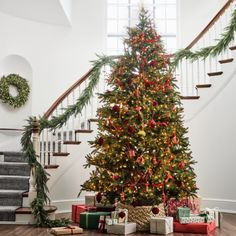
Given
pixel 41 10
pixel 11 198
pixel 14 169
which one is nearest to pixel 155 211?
pixel 11 198

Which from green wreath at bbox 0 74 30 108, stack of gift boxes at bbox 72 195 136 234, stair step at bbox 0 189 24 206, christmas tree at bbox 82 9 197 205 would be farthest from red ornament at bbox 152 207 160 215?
green wreath at bbox 0 74 30 108

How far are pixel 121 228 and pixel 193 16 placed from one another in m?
6.33

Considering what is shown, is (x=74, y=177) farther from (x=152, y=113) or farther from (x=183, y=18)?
(x=183, y=18)

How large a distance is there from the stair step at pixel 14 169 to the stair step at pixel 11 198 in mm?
732

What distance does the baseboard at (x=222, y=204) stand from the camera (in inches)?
261

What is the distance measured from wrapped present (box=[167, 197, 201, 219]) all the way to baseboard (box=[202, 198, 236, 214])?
49.5 inches

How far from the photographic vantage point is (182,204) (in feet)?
18.1

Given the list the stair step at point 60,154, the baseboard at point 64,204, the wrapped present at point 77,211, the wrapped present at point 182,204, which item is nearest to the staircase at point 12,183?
the stair step at point 60,154

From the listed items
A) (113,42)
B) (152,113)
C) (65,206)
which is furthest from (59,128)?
(113,42)

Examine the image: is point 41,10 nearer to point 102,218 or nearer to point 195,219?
point 102,218

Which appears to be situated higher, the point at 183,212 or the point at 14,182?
the point at 14,182

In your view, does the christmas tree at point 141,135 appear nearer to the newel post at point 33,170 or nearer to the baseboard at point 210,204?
the newel post at point 33,170

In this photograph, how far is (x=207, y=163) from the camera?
7.00 m

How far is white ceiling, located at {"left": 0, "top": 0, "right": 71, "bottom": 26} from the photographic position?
8305 mm
